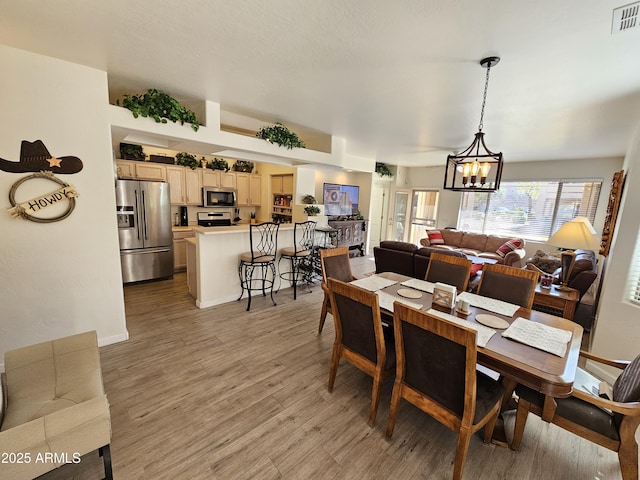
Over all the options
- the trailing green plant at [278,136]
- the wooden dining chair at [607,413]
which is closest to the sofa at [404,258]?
the trailing green plant at [278,136]

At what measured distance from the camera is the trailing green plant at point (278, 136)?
3832 millimetres

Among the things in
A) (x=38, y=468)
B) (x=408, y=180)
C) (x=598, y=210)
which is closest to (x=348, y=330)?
(x=38, y=468)

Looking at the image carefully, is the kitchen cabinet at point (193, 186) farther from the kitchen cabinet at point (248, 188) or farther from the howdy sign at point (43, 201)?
the howdy sign at point (43, 201)

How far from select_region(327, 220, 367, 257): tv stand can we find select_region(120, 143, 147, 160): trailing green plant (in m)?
4.26

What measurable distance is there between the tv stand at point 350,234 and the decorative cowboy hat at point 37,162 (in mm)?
5037

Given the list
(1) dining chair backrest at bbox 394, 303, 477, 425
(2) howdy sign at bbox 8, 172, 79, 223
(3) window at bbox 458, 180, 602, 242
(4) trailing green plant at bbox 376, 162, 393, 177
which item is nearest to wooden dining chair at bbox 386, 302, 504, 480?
(1) dining chair backrest at bbox 394, 303, 477, 425

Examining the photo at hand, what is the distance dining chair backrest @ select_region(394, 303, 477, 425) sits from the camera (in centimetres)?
141

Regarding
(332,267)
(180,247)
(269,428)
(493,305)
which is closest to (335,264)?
(332,267)

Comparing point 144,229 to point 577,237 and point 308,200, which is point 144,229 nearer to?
point 308,200

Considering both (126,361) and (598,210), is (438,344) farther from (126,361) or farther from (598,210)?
(598,210)

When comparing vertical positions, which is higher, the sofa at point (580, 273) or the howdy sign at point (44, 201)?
the howdy sign at point (44, 201)

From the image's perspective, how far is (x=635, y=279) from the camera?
244 centimetres

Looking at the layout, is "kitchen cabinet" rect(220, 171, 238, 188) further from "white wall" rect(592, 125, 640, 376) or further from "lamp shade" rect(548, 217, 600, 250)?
"white wall" rect(592, 125, 640, 376)

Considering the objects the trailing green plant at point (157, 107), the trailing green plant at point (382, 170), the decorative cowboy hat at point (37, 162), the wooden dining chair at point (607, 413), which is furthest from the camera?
the trailing green plant at point (382, 170)
